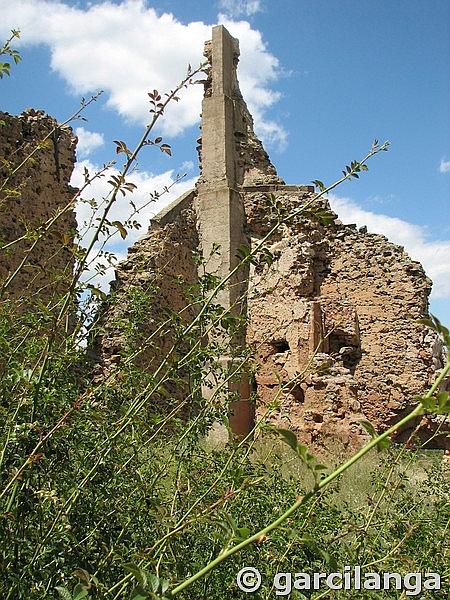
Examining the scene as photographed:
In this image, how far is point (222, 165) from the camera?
1198 centimetres

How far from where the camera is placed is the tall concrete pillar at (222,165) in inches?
448

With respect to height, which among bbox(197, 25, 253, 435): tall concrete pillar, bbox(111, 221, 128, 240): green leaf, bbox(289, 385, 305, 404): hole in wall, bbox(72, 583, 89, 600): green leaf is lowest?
bbox(72, 583, 89, 600): green leaf

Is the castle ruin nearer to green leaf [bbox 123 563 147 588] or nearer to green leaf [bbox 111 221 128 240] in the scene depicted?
green leaf [bbox 111 221 128 240]

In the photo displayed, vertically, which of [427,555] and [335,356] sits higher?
A: [335,356]

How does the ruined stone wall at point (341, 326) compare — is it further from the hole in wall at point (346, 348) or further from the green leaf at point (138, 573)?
the green leaf at point (138, 573)

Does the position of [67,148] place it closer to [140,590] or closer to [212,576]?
[212,576]

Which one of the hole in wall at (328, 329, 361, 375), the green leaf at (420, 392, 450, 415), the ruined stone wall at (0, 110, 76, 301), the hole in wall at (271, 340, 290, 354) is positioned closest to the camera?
the green leaf at (420, 392, 450, 415)

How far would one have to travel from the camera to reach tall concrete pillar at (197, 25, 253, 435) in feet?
37.3

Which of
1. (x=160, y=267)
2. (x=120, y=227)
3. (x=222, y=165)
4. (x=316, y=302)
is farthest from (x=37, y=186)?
(x=120, y=227)

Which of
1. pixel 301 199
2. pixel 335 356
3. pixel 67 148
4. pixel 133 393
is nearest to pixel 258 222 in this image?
pixel 301 199

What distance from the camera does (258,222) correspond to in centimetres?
1169

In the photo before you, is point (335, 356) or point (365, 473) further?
point (335, 356)

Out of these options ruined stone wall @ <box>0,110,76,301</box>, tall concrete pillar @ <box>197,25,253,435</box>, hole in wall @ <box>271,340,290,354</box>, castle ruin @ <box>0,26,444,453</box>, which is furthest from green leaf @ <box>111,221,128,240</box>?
tall concrete pillar @ <box>197,25,253,435</box>

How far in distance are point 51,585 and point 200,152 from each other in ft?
36.9
